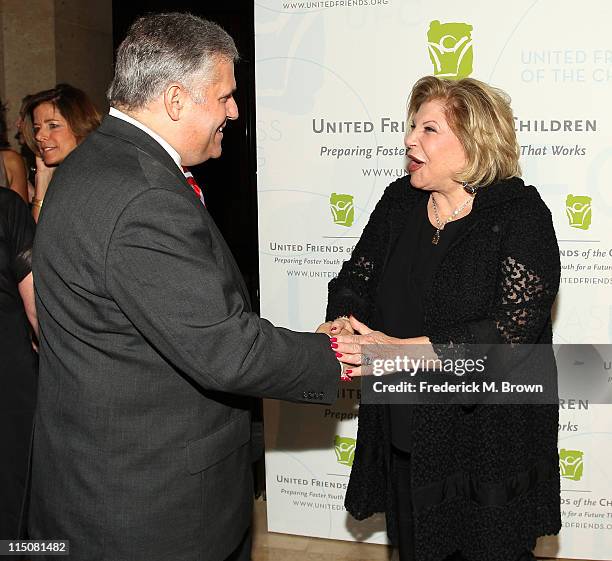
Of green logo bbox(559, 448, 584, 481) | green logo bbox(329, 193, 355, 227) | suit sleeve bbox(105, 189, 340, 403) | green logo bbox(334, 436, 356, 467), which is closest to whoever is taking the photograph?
suit sleeve bbox(105, 189, 340, 403)

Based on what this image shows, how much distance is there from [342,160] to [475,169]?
112 cm

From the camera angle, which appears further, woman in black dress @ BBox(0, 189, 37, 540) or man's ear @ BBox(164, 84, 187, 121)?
woman in black dress @ BBox(0, 189, 37, 540)

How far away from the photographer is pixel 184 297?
1.69 m

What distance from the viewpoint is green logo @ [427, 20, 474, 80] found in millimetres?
3164

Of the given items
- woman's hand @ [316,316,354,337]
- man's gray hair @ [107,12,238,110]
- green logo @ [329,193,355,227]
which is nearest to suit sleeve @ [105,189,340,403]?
man's gray hair @ [107,12,238,110]

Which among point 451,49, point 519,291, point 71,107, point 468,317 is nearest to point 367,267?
point 468,317

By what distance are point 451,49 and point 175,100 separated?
170 centimetres

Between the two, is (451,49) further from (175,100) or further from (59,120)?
(59,120)

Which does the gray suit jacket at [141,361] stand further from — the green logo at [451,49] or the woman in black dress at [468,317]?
the green logo at [451,49]

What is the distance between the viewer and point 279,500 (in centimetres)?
375

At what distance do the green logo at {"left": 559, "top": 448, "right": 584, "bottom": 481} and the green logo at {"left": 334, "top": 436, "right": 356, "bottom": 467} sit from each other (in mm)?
938

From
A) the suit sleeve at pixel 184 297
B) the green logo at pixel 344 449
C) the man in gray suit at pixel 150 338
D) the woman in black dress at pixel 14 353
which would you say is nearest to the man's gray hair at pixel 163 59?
the man in gray suit at pixel 150 338

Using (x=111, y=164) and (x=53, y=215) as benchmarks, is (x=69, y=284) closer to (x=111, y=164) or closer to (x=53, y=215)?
(x=53, y=215)

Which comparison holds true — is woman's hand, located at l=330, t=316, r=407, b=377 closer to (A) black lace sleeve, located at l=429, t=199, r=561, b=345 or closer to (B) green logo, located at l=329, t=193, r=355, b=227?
(A) black lace sleeve, located at l=429, t=199, r=561, b=345
